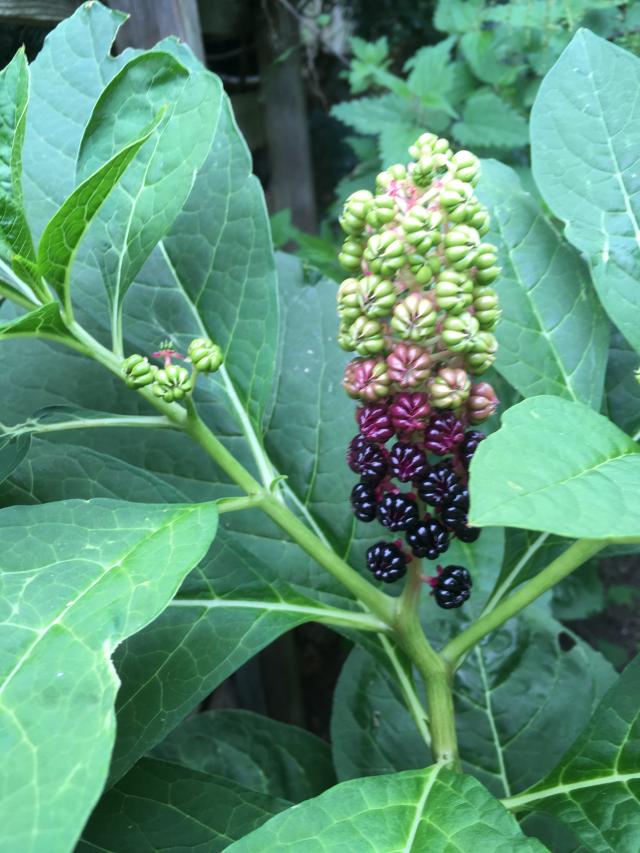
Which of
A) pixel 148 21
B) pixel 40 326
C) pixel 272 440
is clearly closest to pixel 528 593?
pixel 272 440

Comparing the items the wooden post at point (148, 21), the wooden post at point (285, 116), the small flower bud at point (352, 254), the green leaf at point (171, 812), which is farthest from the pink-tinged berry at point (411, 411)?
the wooden post at point (285, 116)

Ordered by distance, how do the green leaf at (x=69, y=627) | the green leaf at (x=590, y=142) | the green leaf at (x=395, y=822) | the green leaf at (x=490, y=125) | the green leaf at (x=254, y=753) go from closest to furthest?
the green leaf at (x=69, y=627), the green leaf at (x=395, y=822), the green leaf at (x=590, y=142), the green leaf at (x=254, y=753), the green leaf at (x=490, y=125)

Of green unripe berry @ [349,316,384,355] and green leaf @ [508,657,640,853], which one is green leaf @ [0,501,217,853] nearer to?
green unripe berry @ [349,316,384,355]

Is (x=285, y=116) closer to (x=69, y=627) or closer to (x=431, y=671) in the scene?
(x=431, y=671)

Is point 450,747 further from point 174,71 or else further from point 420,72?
point 420,72

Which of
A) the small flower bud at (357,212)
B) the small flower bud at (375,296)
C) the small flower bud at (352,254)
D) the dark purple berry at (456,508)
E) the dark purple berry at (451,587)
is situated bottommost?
the dark purple berry at (451,587)

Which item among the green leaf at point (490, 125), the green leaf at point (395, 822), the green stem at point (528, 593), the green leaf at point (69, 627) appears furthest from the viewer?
the green leaf at point (490, 125)

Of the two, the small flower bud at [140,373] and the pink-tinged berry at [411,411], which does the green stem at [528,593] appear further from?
the small flower bud at [140,373]
